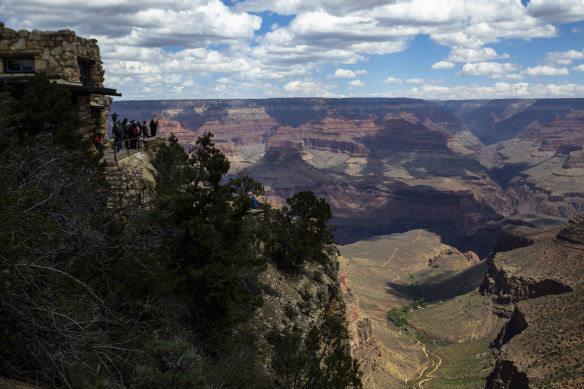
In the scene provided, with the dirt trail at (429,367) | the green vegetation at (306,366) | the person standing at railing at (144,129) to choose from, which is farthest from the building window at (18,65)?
the dirt trail at (429,367)

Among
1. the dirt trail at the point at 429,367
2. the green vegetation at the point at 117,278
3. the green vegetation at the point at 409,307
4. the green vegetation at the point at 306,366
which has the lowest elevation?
the green vegetation at the point at 409,307

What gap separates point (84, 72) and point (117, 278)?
57.5 feet

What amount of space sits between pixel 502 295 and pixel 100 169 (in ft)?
246

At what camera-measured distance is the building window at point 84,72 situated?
25.8 metres

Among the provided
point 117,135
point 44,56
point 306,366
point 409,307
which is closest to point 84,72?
point 44,56

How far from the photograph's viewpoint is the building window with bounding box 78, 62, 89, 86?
25.8 meters

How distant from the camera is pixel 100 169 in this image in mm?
19141

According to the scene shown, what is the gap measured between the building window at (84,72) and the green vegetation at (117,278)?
634 centimetres

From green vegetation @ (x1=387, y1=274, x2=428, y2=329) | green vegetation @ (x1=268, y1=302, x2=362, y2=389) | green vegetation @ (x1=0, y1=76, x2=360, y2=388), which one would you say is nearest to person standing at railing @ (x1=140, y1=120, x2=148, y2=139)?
green vegetation @ (x1=0, y1=76, x2=360, y2=388)

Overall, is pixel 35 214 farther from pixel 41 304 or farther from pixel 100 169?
pixel 100 169

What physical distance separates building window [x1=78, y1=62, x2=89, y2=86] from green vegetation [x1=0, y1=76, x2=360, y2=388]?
20.8 feet

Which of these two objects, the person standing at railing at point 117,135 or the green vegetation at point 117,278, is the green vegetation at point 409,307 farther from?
the person standing at railing at point 117,135

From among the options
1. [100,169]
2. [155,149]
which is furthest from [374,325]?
[100,169]

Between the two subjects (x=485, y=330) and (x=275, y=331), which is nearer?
(x=275, y=331)
